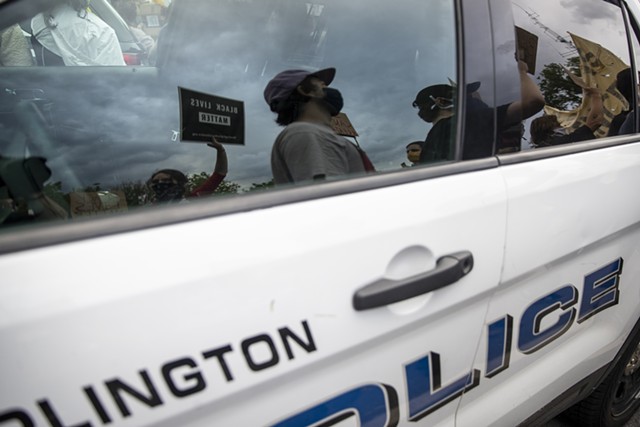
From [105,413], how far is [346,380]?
17.8 inches

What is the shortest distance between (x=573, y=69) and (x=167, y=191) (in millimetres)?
1405

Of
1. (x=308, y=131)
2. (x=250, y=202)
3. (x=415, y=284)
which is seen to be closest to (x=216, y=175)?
(x=250, y=202)

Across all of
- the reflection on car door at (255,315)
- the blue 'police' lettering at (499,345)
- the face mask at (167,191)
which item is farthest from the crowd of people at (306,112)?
the blue 'police' lettering at (499,345)

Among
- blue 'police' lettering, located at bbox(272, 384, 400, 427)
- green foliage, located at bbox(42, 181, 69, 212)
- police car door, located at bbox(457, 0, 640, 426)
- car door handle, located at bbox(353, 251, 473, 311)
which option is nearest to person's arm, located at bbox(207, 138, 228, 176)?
green foliage, located at bbox(42, 181, 69, 212)

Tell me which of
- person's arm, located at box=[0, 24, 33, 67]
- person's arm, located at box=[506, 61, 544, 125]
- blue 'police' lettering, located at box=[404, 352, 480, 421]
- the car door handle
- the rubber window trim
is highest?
person's arm, located at box=[0, 24, 33, 67]

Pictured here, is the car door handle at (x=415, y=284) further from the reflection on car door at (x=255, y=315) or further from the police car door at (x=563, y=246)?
the police car door at (x=563, y=246)

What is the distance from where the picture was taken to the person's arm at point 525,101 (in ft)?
3.89

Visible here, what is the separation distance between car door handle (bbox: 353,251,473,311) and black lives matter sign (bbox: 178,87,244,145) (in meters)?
0.44

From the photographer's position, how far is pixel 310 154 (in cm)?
104

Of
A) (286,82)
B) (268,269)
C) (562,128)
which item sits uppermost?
(286,82)

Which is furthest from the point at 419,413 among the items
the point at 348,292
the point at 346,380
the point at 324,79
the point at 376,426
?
the point at 324,79

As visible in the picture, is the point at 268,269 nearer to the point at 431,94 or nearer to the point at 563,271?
the point at 431,94

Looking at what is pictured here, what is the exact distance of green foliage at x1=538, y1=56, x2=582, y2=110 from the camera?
1.37m

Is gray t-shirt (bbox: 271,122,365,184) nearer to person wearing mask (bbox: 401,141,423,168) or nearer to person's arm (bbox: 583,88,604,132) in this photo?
person wearing mask (bbox: 401,141,423,168)
